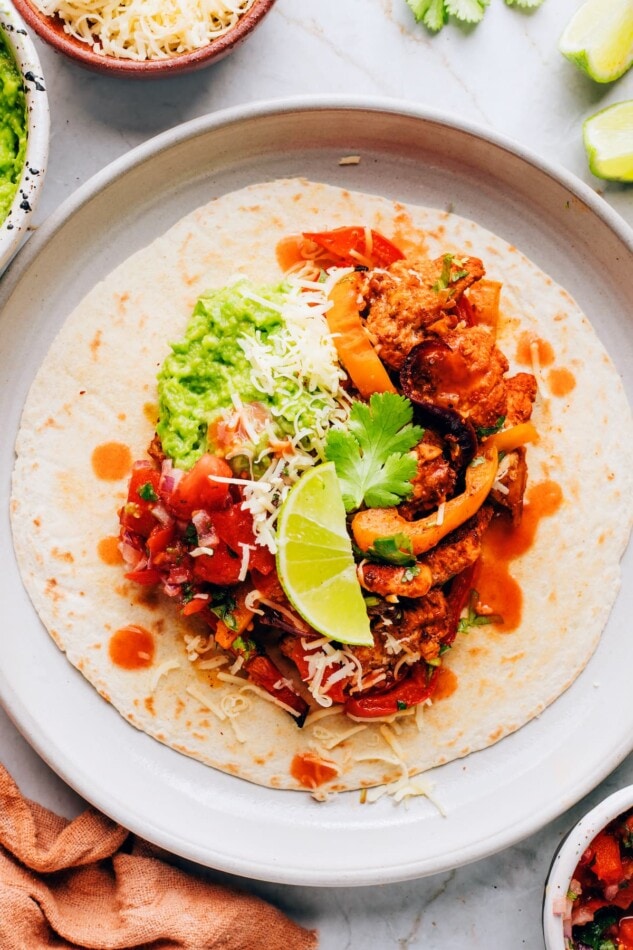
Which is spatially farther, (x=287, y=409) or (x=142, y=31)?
(x=142, y=31)

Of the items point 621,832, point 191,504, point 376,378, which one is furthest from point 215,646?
point 621,832

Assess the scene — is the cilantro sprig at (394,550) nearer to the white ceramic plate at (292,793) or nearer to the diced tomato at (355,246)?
the white ceramic plate at (292,793)

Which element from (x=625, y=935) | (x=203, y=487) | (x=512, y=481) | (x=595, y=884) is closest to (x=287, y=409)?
(x=203, y=487)

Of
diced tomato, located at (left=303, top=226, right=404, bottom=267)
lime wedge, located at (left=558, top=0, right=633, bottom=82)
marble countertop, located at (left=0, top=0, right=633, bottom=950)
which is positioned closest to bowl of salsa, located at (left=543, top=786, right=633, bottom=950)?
marble countertop, located at (left=0, top=0, right=633, bottom=950)

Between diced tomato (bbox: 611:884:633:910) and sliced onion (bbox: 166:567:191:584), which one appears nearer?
sliced onion (bbox: 166:567:191:584)

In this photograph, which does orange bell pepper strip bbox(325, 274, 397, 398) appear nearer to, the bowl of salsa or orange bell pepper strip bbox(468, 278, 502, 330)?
orange bell pepper strip bbox(468, 278, 502, 330)

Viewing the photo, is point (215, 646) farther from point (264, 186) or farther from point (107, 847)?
point (264, 186)

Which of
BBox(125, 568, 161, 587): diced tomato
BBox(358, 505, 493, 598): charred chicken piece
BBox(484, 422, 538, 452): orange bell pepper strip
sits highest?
BBox(484, 422, 538, 452): orange bell pepper strip

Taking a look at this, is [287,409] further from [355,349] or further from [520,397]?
[520,397]
